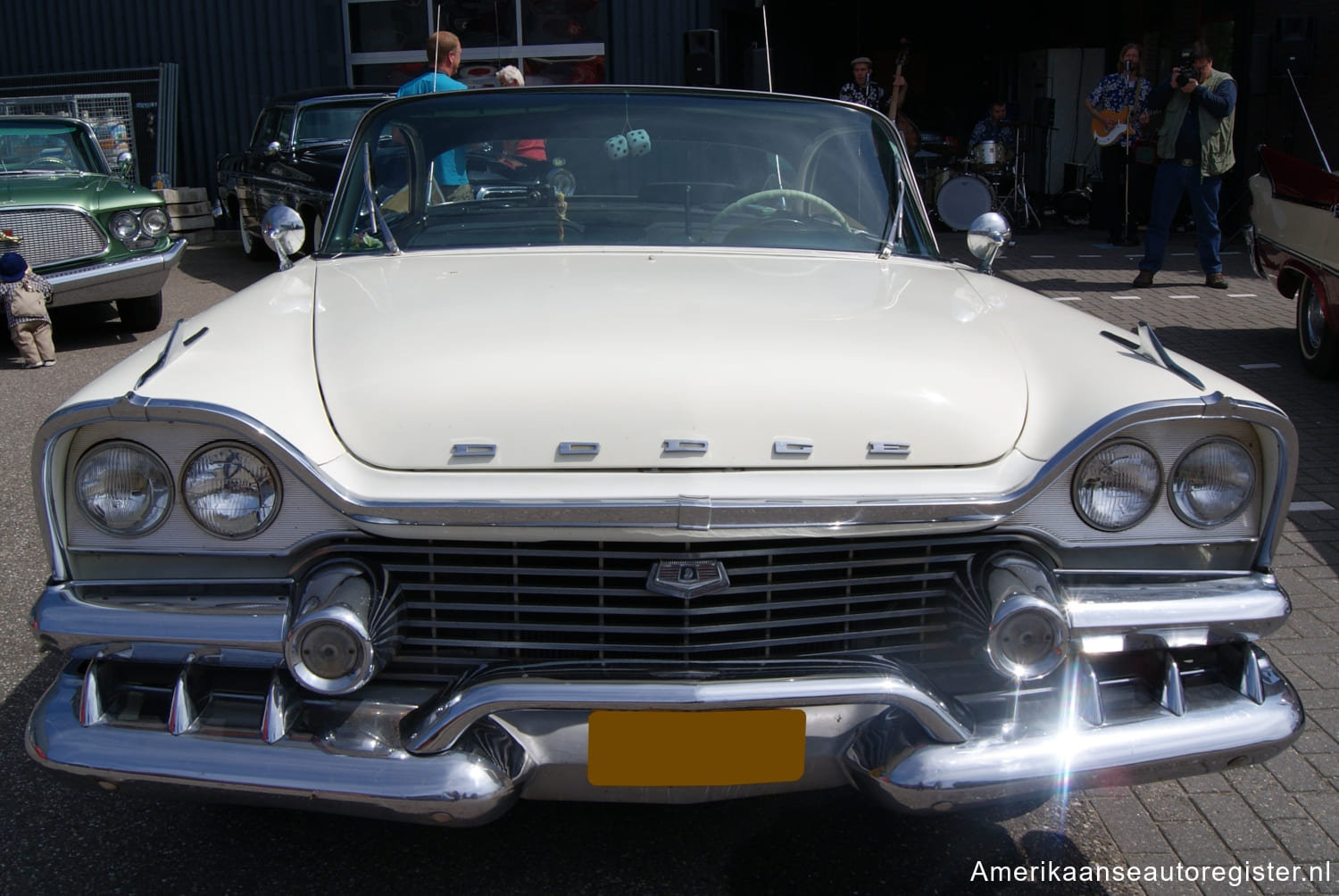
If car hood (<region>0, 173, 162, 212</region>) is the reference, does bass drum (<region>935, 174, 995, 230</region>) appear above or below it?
above

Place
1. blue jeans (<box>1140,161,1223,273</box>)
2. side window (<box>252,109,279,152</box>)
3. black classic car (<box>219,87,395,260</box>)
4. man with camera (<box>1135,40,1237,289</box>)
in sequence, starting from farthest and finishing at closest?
side window (<box>252,109,279,152</box>) → black classic car (<box>219,87,395,260</box>) → blue jeans (<box>1140,161,1223,273</box>) → man with camera (<box>1135,40,1237,289</box>)

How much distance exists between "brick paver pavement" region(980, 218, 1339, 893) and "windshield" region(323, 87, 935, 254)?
1.53 metres

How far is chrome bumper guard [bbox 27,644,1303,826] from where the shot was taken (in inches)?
74.0

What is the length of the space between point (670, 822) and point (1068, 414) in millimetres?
1197

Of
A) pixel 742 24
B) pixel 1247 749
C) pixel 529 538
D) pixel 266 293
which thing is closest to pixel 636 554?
pixel 529 538

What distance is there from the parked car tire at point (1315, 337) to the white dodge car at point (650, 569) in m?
4.61

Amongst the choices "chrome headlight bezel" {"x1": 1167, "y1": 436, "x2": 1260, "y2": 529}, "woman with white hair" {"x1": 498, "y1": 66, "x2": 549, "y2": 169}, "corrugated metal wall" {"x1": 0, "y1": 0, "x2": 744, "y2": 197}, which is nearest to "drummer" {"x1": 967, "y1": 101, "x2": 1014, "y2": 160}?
"corrugated metal wall" {"x1": 0, "y1": 0, "x2": 744, "y2": 197}

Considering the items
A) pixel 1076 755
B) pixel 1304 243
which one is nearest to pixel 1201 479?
pixel 1076 755

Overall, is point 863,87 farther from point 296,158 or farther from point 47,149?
point 47,149

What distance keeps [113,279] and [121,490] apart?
6.25 m

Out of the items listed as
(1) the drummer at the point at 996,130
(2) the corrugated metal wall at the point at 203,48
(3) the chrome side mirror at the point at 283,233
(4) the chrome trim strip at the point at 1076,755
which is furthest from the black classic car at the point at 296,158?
(4) the chrome trim strip at the point at 1076,755

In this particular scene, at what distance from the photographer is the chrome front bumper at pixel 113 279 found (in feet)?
24.2

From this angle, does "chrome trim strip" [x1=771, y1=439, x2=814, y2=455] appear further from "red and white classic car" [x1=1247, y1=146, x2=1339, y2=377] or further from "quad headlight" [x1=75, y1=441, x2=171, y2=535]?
"red and white classic car" [x1=1247, y1=146, x2=1339, y2=377]

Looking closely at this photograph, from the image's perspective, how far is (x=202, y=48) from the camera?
48.8 ft
